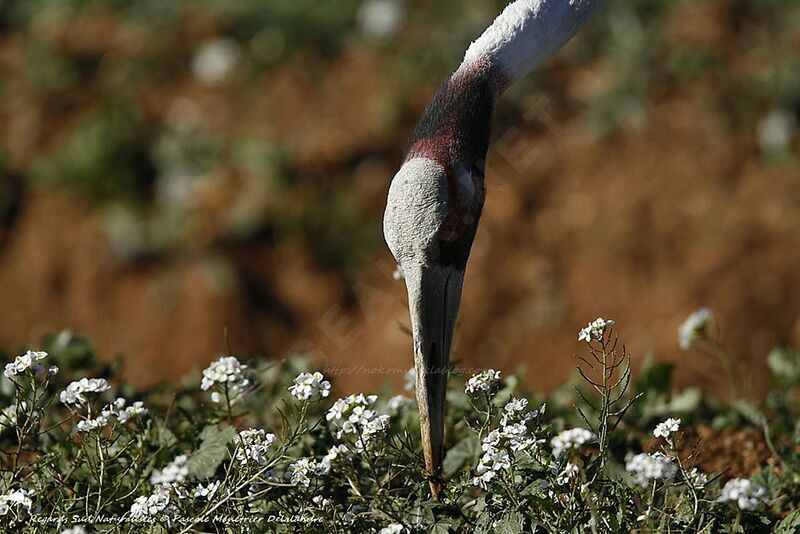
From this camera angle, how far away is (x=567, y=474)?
2613mm

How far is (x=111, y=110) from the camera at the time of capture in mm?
9922

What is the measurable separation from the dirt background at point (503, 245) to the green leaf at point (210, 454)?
15.6 ft

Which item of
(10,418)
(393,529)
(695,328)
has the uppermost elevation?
(695,328)

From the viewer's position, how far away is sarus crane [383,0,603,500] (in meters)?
2.96

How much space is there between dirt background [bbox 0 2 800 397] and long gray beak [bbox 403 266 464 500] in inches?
186

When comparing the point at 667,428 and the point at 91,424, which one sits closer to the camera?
the point at 667,428

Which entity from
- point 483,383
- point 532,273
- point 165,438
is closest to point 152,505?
point 165,438

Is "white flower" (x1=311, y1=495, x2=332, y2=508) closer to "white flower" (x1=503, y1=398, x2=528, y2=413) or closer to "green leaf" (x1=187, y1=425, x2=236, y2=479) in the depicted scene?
"green leaf" (x1=187, y1=425, x2=236, y2=479)

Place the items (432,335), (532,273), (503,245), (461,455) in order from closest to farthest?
(432,335)
(461,455)
(532,273)
(503,245)

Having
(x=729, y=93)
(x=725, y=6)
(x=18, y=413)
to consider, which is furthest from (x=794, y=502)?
(x=725, y=6)

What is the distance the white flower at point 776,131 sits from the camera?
9.08 metres

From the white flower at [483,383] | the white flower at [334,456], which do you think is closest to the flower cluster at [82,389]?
the white flower at [334,456]

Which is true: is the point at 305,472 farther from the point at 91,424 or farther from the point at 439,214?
the point at 439,214

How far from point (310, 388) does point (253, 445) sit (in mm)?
203
